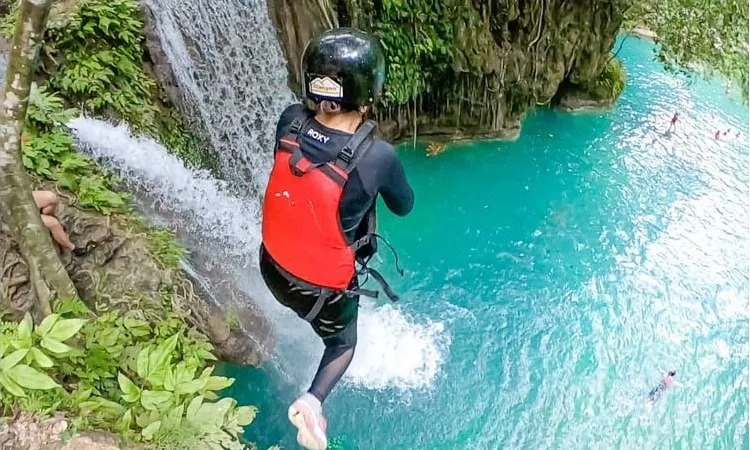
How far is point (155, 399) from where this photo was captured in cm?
211

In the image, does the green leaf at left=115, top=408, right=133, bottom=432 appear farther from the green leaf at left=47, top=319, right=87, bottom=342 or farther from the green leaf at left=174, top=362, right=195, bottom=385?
the green leaf at left=47, top=319, right=87, bottom=342

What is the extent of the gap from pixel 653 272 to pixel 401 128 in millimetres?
3668

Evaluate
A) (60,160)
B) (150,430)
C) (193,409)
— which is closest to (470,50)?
(60,160)

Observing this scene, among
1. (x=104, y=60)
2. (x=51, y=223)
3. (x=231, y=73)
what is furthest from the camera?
A: (x=231, y=73)

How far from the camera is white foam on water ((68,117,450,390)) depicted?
4.22 meters

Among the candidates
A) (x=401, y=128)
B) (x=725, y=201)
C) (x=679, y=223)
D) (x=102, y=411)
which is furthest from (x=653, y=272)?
(x=102, y=411)

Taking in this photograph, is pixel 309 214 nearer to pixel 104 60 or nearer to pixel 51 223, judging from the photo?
pixel 51 223

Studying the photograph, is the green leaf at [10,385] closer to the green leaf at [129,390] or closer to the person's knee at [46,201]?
the green leaf at [129,390]

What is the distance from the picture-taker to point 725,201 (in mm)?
7656

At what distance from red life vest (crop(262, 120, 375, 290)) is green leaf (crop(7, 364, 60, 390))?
0.97 meters

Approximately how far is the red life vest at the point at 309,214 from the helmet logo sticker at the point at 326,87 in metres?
0.15

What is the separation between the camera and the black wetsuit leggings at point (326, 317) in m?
2.57

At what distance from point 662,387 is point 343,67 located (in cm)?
450

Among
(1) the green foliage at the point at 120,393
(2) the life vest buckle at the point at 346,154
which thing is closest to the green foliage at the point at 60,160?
(1) the green foliage at the point at 120,393
